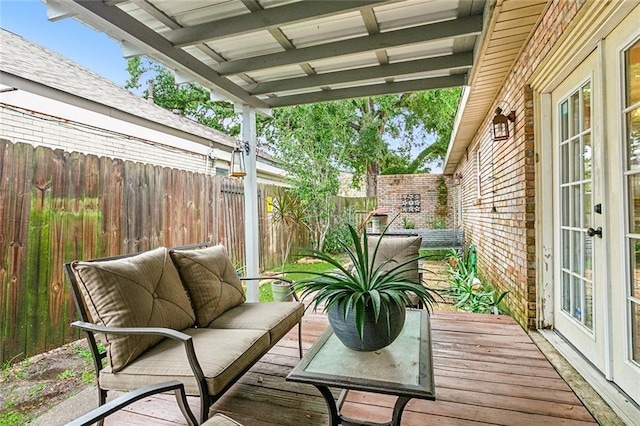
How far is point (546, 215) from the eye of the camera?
2793 millimetres

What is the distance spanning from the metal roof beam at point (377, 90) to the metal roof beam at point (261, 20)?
1.50 m

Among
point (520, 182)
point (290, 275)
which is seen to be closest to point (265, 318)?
point (520, 182)

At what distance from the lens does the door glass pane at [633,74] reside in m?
1.71

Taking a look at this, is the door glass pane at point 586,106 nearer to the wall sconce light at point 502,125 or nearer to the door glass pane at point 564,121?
the door glass pane at point 564,121

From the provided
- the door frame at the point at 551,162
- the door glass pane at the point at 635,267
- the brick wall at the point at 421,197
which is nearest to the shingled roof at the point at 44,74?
the door frame at the point at 551,162

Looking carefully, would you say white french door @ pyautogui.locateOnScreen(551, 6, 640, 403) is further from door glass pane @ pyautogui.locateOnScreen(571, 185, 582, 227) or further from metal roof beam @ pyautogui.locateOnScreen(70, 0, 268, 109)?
metal roof beam @ pyautogui.locateOnScreen(70, 0, 268, 109)

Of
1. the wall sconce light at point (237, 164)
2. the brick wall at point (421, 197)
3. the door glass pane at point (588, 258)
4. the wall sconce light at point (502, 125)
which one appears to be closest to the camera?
the door glass pane at point (588, 258)

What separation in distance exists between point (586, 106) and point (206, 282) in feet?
9.32

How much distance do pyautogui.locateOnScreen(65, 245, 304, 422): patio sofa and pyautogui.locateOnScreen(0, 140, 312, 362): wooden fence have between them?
0.90m

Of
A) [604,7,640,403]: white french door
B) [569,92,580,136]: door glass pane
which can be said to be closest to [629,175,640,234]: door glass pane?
[604,7,640,403]: white french door

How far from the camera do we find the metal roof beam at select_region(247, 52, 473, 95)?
123 inches

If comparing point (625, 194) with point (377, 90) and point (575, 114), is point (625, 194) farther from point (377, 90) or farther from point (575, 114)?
point (377, 90)

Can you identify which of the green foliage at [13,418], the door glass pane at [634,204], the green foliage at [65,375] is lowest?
the green foliage at [13,418]

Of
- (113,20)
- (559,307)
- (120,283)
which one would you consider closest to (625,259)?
(559,307)
